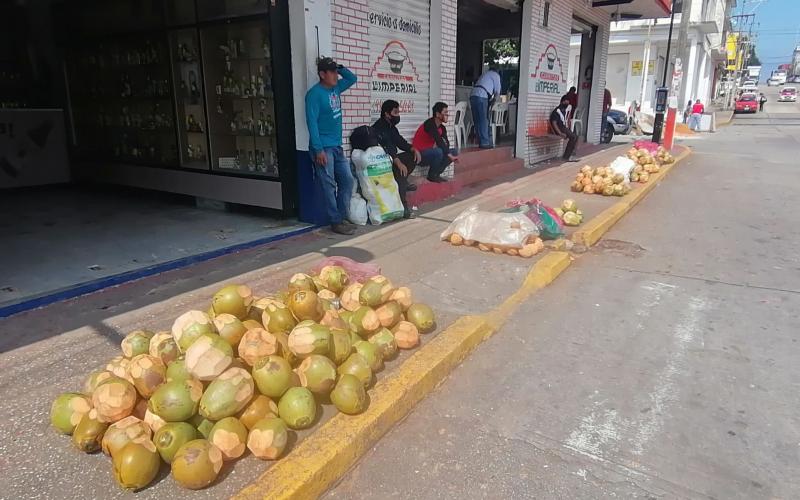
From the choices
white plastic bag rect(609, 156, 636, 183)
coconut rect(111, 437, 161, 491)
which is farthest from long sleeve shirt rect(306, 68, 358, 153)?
white plastic bag rect(609, 156, 636, 183)

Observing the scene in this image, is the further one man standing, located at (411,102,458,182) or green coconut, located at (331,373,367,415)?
man standing, located at (411,102,458,182)

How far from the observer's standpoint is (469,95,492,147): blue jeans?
11758 millimetres

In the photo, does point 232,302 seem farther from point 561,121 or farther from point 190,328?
point 561,121

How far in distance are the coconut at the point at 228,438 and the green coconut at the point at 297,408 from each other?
23cm

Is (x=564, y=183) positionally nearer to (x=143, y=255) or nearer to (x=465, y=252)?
(x=465, y=252)

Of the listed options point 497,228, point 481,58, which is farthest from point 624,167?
point 481,58

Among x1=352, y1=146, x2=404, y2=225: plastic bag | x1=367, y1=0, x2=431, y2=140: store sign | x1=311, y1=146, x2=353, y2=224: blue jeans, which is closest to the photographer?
x1=311, y1=146, x2=353, y2=224: blue jeans

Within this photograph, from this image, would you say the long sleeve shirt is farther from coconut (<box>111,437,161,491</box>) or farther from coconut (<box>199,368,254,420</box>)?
coconut (<box>111,437,161,491</box>)

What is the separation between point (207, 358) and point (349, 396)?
0.73m

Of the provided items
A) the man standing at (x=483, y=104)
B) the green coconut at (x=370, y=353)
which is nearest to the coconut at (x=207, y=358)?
the green coconut at (x=370, y=353)

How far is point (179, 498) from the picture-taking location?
2289 millimetres

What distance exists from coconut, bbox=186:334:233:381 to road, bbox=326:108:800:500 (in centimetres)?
81

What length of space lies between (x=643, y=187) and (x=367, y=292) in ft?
27.4

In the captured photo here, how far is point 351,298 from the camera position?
373 centimetres
